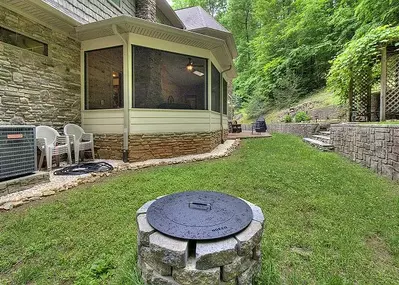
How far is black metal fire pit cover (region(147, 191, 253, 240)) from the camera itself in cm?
138

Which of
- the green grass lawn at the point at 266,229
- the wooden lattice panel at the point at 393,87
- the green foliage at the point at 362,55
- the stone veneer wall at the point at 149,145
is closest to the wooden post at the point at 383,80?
the green foliage at the point at 362,55

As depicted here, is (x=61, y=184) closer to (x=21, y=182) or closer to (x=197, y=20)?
(x=21, y=182)

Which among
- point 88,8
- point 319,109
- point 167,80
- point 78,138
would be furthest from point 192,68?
point 319,109

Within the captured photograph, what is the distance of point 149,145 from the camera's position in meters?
5.19

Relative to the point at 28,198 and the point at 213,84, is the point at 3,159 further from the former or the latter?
the point at 213,84

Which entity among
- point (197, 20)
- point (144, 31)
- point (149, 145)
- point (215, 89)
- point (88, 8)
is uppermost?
point (197, 20)

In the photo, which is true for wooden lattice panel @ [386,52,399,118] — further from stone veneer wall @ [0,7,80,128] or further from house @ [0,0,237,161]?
stone veneer wall @ [0,7,80,128]

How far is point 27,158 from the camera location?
11.1 ft

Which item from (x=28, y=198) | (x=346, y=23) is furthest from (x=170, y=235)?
(x=346, y=23)

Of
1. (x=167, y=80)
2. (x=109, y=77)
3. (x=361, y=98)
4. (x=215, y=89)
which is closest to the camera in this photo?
(x=109, y=77)

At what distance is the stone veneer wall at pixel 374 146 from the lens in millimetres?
3730

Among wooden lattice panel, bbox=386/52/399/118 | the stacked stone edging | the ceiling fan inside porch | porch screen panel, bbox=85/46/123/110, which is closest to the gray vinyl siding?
porch screen panel, bbox=85/46/123/110

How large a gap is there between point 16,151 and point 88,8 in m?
4.34

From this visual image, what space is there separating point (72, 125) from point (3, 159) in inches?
83.7
